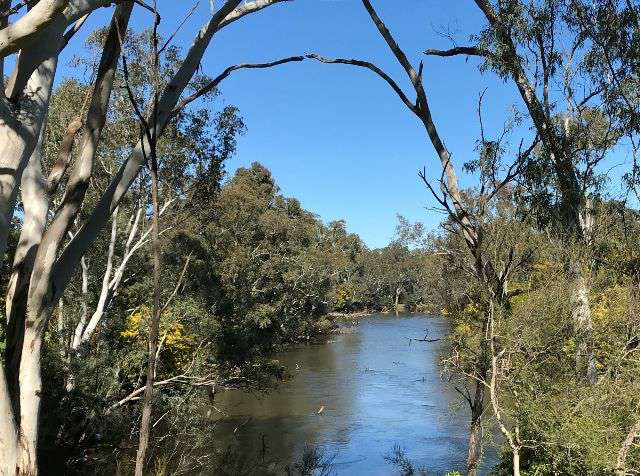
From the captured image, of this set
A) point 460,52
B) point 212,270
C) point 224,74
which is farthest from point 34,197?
point 212,270

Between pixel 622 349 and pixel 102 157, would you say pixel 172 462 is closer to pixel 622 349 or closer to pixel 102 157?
pixel 102 157

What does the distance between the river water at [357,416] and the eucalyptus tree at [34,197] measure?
523 cm

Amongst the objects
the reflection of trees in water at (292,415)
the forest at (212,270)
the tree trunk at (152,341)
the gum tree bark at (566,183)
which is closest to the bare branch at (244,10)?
the forest at (212,270)

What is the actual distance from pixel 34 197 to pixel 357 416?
1151 centimetres

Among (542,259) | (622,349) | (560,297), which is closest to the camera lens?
(622,349)

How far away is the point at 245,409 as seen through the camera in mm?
14352

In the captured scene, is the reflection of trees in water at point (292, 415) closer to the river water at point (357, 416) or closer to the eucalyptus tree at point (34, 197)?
the river water at point (357, 416)

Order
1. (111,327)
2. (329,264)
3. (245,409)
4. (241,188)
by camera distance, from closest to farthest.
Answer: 1. (111,327)
2. (245,409)
3. (241,188)
4. (329,264)

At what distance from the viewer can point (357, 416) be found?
1348cm

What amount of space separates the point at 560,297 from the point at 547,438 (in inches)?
62.8

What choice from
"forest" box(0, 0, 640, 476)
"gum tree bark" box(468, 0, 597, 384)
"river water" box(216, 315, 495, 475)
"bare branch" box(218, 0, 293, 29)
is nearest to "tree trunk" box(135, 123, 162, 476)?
"forest" box(0, 0, 640, 476)

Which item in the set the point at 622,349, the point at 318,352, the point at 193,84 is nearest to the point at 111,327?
the point at 193,84

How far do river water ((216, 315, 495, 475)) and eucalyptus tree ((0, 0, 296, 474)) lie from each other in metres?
5.23

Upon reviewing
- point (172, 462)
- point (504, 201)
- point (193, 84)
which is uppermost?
point (193, 84)
